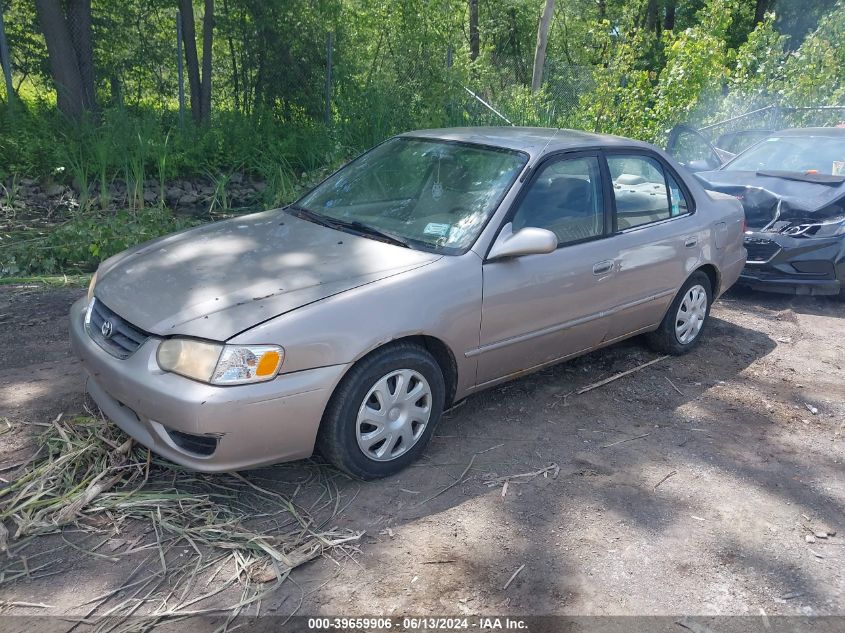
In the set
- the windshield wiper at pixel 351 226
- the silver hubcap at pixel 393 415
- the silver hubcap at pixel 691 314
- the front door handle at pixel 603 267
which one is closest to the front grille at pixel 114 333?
the silver hubcap at pixel 393 415

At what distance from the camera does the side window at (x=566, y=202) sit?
4.14m

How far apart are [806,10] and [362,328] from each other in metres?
28.2

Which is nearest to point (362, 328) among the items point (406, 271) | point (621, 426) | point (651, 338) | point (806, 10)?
point (406, 271)

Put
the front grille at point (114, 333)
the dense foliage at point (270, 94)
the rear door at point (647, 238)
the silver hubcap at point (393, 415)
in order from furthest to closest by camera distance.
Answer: the dense foliage at point (270, 94), the rear door at point (647, 238), the silver hubcap at point (393, 415), the front grille at point (114, 333)

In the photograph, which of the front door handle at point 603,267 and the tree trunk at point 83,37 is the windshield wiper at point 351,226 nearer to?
the front door handle at point 603,267

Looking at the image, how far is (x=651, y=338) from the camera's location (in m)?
5.38

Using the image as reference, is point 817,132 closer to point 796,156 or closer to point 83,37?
point 796,156

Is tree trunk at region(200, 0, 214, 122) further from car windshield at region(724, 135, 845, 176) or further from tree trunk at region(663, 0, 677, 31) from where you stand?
tree trunk at region(663, 0, 677, 31)

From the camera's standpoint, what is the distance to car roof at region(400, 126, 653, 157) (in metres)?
4.37

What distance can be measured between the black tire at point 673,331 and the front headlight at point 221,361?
3.15 meters

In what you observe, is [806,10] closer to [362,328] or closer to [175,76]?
[175,76]

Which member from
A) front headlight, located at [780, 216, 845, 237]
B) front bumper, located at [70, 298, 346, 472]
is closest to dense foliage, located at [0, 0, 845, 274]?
front bumper, located at [70, 298, 346, 472]

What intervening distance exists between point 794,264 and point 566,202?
357 cm

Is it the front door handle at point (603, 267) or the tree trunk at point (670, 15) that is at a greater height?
the tree trunk at point (670, 15)
